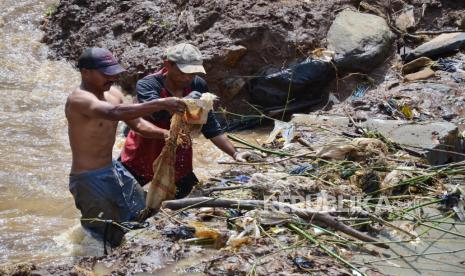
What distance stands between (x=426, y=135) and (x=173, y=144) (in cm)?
243

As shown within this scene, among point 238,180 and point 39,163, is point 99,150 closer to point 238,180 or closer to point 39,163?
point 238,180

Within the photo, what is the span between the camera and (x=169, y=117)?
4.39 meters

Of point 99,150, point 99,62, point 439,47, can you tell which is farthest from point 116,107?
point 439,47

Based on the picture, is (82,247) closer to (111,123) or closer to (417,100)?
(111,123)

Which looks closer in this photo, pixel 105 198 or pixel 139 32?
pixel 105 198

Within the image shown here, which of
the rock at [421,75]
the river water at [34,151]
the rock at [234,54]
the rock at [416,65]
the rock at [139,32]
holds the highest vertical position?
the rock at [139,32]

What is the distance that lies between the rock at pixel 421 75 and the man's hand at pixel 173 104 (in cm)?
424

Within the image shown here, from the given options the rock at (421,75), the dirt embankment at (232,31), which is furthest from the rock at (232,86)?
the rock at (421,75)

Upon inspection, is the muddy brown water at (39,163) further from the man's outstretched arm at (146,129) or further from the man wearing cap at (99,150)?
the man's outstretched arm at (146,129)

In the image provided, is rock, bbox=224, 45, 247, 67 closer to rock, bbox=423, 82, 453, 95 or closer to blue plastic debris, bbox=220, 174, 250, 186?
rock, bbox=423, 82, 453, 95

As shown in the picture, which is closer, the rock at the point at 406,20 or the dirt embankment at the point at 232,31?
the dirt embankment at the point at 232,31

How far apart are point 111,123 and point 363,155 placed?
1843 mm

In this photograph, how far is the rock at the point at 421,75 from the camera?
7.25m

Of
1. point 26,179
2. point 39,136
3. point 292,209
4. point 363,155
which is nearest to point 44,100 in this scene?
point 39,136
